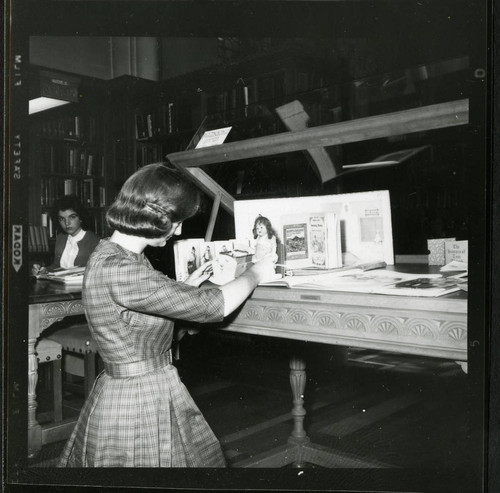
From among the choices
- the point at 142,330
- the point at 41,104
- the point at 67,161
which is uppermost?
the point at 41,104

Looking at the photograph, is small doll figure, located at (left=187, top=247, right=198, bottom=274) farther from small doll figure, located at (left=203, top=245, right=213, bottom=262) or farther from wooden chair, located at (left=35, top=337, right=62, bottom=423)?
wooden chair, located at (left=35, top=337, right=62, bottom=423)

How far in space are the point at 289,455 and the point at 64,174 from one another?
121 centimetres

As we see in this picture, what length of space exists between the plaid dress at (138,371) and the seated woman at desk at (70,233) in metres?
0.22

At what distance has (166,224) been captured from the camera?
1.45 metres

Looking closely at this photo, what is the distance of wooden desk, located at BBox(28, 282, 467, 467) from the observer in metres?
1.24

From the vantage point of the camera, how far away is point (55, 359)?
8.07ft

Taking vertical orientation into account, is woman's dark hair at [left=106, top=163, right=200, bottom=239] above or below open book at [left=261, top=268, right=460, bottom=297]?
above

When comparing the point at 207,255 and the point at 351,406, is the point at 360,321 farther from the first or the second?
the point at 351,406

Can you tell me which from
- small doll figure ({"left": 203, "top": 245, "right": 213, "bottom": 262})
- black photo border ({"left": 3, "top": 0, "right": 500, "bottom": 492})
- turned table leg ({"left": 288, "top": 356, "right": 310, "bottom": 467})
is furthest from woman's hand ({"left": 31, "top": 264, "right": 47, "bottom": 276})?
turned table leg ({"left": 288, "top": 356, "right": 310, "bottom": 467})

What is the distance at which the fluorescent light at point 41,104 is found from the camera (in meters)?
1.53

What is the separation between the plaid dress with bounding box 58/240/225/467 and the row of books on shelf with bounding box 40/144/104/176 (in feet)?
0.81

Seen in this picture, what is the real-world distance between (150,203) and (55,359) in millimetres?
1363

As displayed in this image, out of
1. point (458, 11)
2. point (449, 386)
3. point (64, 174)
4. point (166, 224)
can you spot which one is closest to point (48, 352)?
point (64, 174)

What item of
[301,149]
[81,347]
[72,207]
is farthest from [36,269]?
[81,347]
